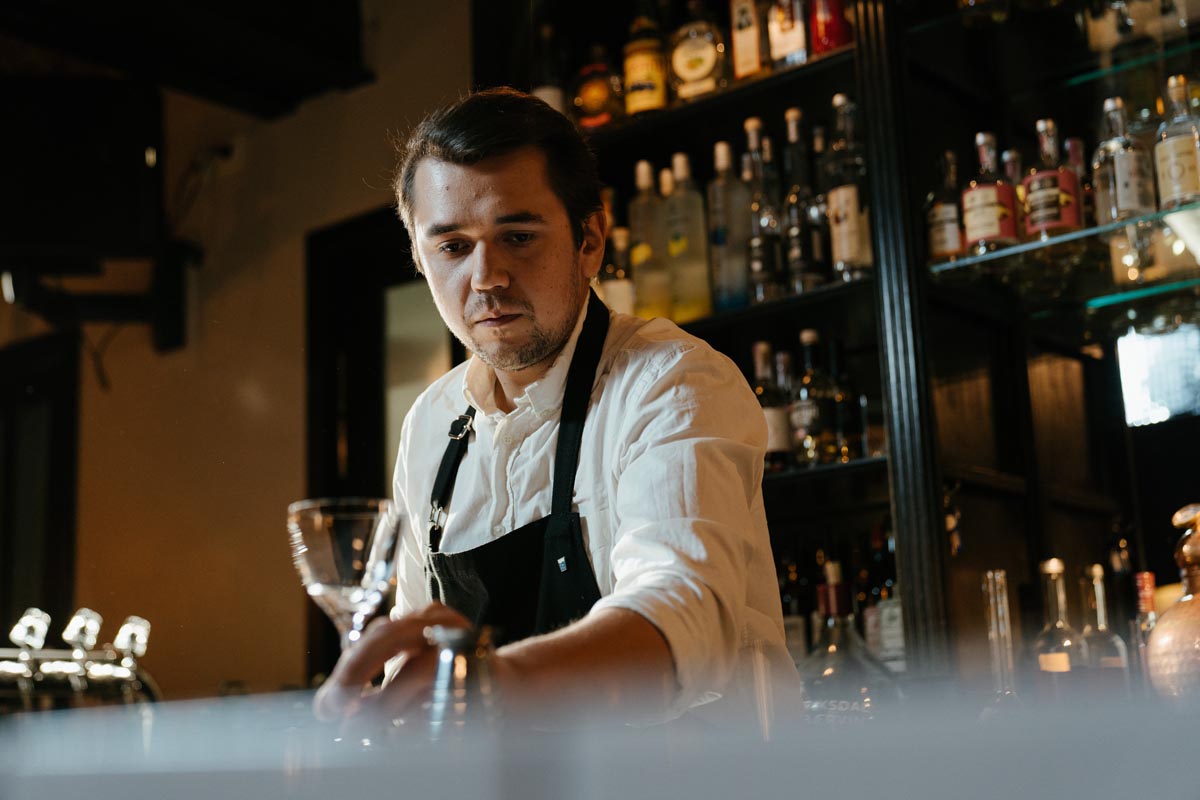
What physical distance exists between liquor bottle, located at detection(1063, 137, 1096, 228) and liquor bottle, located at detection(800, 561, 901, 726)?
2.24 ft

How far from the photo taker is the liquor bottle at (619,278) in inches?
97.2

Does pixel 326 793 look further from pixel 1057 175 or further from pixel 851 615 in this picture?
pixel 1057 175

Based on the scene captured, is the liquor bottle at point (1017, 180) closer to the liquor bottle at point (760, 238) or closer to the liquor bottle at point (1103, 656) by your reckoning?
the liquor bottle at point (760, 238)

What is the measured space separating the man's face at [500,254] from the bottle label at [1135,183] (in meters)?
0.95

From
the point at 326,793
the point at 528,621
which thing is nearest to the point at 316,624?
the point at 528,621

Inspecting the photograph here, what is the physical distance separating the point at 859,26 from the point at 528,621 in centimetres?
121

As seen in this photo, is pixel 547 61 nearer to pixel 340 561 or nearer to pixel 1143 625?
pixel 1143 625

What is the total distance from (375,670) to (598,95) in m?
2.09

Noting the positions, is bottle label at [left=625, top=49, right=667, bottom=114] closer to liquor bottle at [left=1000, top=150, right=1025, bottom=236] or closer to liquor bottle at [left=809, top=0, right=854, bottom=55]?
liquor bottle at [left=809, top=0, right=854, bottom=55]

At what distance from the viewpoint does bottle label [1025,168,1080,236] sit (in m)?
2.02

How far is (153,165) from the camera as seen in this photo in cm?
362

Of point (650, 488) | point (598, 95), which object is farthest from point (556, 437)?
point (598, 95)

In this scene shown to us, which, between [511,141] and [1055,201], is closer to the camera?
[511,141]

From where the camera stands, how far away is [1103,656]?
1929mm
